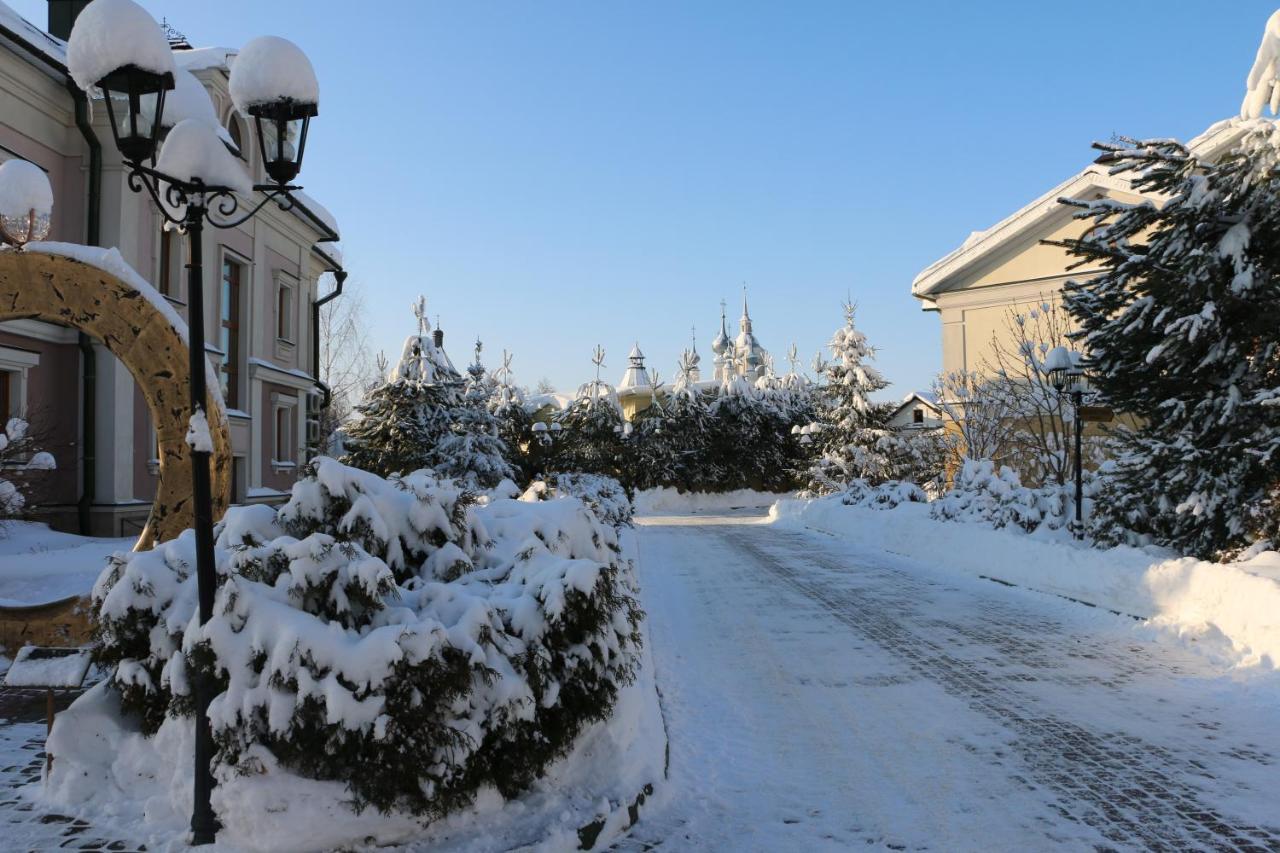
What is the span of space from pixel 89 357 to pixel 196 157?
1337cm

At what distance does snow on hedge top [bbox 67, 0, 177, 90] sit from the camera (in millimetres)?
4125

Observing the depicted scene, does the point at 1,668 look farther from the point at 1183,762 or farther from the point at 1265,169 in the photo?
the point at 1265,169

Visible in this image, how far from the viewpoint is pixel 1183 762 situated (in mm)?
5305

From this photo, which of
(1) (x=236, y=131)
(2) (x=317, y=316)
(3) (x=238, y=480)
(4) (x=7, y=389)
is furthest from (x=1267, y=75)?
(2) (x=317, y=316)

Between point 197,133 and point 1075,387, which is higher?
point 197,133

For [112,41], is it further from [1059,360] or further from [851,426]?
[851,426]

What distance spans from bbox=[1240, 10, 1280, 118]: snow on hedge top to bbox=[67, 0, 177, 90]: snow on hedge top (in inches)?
415

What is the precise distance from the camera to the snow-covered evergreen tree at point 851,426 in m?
34.6

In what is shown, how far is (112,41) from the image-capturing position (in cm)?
411

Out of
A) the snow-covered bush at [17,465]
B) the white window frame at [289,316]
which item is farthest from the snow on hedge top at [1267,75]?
the white window frame at [289,316]

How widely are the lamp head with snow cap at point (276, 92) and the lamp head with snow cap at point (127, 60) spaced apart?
13.4 inches

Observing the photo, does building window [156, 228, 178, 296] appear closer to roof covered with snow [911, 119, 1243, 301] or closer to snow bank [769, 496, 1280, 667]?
snow bank [769, 496, 1280, 667]

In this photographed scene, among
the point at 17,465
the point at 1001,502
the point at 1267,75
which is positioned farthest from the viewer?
the point at 1001,502

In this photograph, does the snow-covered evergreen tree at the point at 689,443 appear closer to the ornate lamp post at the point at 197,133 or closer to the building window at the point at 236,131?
the building window at the point at 236,131
